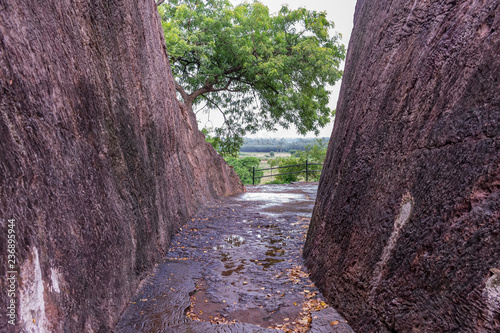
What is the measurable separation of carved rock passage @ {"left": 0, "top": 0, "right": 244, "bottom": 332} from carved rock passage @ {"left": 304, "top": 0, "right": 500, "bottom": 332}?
2.01 m

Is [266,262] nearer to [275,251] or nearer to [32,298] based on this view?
[275,251]

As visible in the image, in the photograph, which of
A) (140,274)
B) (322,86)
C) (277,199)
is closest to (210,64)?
(322,86)

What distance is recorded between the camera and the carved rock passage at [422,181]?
1.89 meters

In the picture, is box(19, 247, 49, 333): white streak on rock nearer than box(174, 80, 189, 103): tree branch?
Yes

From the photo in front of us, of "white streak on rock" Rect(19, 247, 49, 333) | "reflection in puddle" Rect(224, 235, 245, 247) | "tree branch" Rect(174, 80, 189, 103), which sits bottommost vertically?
"reflection in puddle" Rect(224, 235, 245, 247)

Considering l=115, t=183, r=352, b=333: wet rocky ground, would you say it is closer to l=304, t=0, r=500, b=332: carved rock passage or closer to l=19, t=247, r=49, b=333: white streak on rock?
l=304, t=0, r=500, b=332: carved rock passage

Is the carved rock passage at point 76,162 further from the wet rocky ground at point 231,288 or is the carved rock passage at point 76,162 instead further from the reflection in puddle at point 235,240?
the reflection in puddle at point 235,240

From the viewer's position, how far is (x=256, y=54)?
1357 centimetres

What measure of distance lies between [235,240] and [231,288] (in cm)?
202

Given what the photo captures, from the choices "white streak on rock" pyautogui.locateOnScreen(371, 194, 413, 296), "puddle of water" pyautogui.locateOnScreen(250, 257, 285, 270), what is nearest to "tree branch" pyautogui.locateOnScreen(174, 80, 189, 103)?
"puddle of water" pyautogui.locateOnScreen(250, 257, 285, 270)

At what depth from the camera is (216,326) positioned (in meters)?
3.07

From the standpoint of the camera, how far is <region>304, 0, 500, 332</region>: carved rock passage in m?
1.89

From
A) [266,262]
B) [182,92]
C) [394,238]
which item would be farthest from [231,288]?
[182,92]

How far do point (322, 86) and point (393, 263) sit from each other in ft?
43.5
